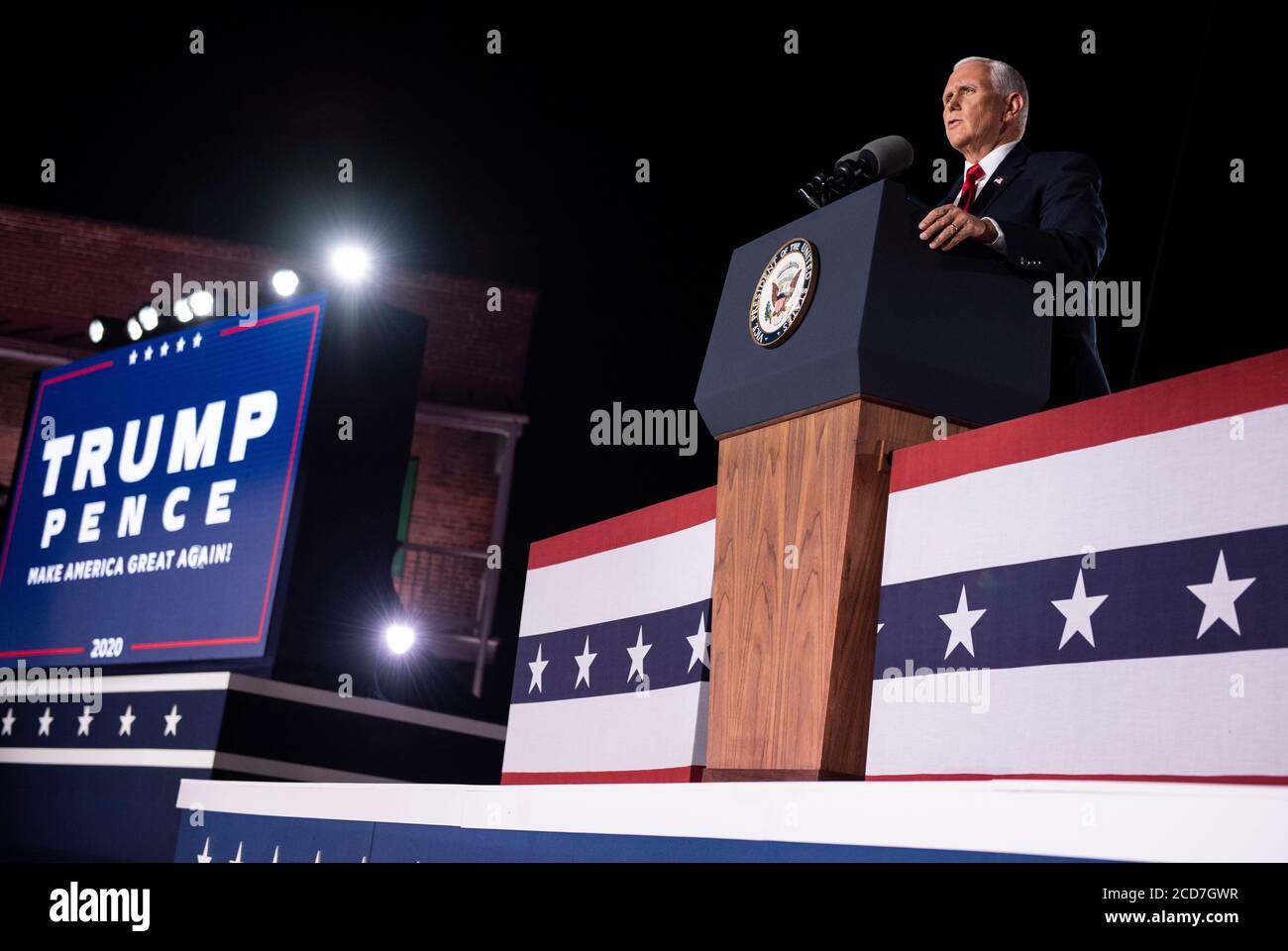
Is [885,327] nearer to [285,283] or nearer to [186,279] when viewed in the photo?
[285,283]

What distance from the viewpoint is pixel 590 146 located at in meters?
7.81

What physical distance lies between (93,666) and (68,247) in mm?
6959

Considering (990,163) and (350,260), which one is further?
(350,260)

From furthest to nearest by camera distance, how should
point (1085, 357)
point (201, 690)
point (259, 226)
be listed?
1. point (259, 226)
2. point (201, 690)
3. point (1085, 357)

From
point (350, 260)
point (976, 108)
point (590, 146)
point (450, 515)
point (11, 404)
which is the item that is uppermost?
point (590, 146)

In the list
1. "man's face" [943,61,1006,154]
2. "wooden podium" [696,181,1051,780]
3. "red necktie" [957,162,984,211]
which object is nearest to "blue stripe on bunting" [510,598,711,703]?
"wooden podium" [696,181,1051,780]

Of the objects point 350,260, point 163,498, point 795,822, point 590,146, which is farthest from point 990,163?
point 350,260

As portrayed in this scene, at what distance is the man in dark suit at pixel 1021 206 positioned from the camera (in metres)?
1.62

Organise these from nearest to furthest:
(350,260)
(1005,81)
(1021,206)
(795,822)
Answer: (795,822)
(1021,206)
(1005,81)
(350,260)

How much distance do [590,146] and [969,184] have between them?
6135mm

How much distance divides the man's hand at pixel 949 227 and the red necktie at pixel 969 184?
400mm
